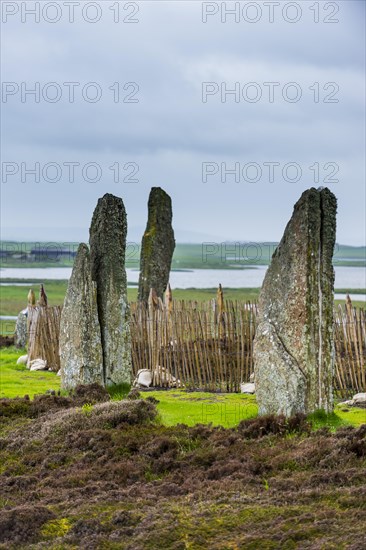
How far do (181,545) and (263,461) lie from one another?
3.27 m

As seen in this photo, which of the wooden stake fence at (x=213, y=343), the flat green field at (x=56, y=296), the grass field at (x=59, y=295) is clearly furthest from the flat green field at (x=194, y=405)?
the grass field at (x=59, y=295)

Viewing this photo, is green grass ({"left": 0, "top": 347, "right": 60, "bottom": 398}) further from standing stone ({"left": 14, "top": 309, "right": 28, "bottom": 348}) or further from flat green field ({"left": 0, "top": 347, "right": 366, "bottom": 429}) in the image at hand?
standing stone ({"left": 14, "top": 309, "right": 28, "bottom": 348})

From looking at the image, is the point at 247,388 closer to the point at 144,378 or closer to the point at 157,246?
the point at 144,378

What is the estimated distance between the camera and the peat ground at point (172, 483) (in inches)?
368

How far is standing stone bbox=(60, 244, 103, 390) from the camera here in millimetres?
18438

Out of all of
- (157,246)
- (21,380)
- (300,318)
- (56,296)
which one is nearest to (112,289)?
(21,380)

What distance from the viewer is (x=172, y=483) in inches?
455

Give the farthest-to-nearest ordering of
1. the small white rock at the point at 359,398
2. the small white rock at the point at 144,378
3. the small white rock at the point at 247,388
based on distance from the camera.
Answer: the small white rock at the point at 144,378
the small white rock at the point at 247,388
the small white rock at the point at 359,398

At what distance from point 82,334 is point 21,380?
500 centimetres

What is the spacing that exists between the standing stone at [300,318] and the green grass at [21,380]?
6813 millimetres

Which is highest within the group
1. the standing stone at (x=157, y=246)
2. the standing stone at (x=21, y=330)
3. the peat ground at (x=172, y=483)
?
the standing stone at (x=157, y=246)

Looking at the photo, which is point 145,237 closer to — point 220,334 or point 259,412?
point 220,334

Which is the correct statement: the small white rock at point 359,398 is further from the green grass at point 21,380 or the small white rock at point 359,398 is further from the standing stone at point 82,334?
the green grass at point 21,380

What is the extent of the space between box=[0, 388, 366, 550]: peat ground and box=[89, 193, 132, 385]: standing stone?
260 centimetres
